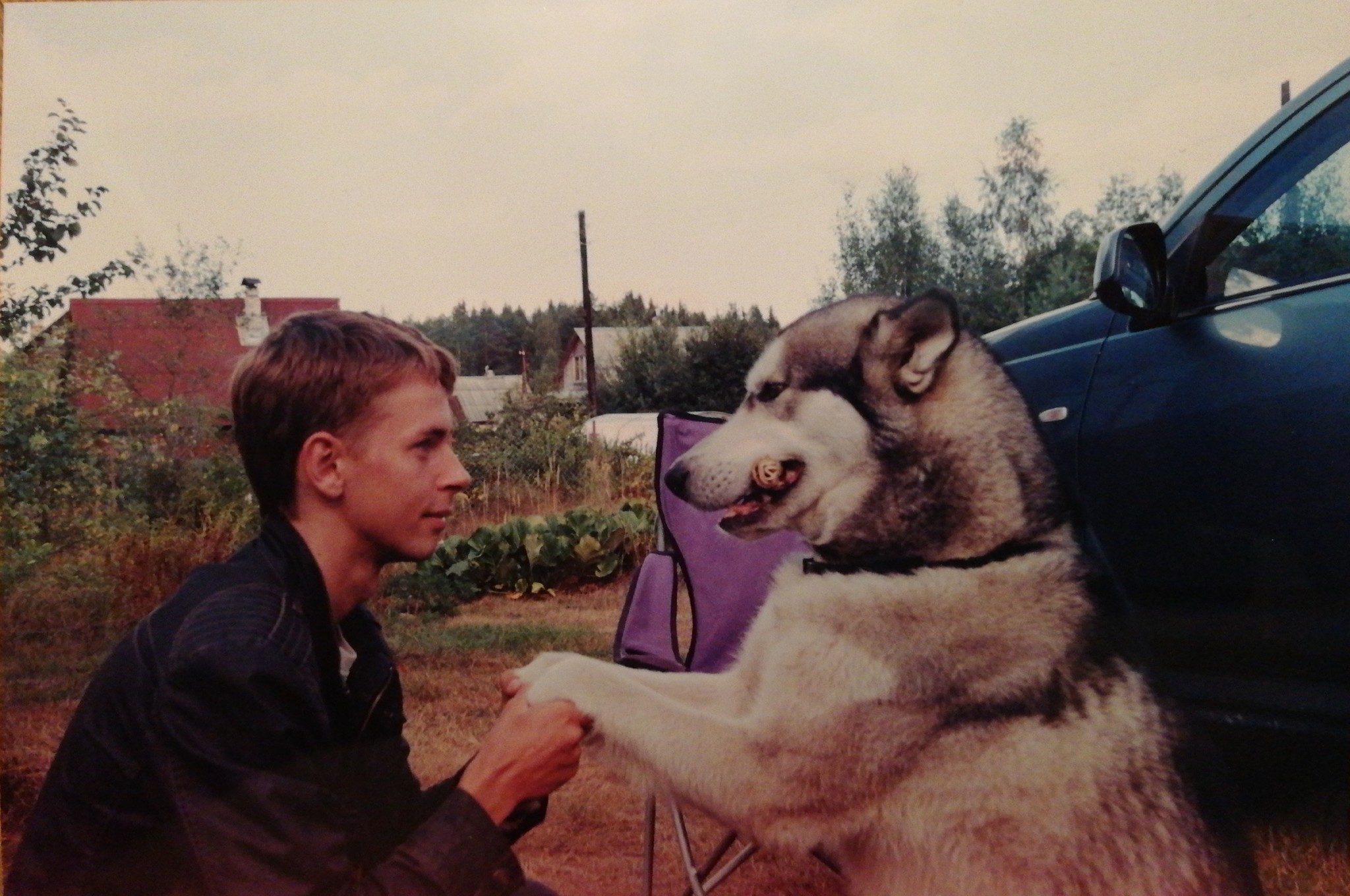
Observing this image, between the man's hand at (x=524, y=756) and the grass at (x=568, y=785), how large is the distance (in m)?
0.27

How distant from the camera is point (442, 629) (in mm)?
2621

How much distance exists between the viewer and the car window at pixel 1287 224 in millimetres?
1988

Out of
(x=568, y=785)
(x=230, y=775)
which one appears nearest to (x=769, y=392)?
(x=568, y=785)

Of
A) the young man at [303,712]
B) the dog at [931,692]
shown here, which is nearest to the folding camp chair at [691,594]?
the dog at [931,692]

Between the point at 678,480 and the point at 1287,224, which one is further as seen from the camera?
the point at 678,480

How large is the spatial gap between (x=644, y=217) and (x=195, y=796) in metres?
1.74

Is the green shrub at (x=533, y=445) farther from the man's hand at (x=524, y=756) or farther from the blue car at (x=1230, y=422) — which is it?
the blue car at (x=1230, y=422)

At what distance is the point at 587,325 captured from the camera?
2.60 m

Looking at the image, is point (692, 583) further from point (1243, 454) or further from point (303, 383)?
point (1243, 454)

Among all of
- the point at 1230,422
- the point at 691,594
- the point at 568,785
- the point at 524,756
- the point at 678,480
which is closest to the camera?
the point at 524,756

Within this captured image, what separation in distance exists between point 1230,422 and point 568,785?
1.66 metres

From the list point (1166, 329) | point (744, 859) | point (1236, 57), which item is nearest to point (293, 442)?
point (744, 859)

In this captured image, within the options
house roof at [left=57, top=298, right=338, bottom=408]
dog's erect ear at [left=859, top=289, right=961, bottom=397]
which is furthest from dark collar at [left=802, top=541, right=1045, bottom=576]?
house roof at [left=57, top=298, right=338, bottom=408]

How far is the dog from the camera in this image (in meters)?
1.86
